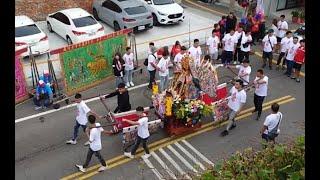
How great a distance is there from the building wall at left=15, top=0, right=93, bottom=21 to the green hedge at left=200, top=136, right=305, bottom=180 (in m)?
17.9

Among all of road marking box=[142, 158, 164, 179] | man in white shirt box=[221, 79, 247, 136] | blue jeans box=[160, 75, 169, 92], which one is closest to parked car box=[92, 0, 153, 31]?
blue jeans box=[160, 75, 169, 92]

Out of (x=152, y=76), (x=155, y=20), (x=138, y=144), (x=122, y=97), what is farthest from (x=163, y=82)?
(x=155, y=20)

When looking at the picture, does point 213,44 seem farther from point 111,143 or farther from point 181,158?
point 111,143

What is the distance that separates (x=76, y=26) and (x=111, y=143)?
823 centimetres

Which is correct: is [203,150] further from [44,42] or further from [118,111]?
[44,42]

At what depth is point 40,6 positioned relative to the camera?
843 inches

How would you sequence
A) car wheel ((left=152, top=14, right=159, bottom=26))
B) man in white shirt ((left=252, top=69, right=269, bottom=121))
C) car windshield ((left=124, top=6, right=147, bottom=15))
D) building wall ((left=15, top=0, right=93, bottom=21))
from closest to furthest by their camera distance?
man in white shirt ((left=252, top=69, right=269, bottom=121)) < car windshield ((left=124, top=6, right=147, bottom=15)) < building wall ((left=15, top=0, right=93, bottom=21)) < car wheel ((left=152, top=14, right=159, bottom=26))

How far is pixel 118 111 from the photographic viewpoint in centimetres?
1230

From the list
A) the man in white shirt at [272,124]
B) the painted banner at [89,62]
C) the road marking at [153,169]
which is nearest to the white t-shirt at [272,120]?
the man in white shirt at [272,124]

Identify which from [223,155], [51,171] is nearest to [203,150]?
[223,155]

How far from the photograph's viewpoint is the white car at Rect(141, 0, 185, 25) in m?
21.0

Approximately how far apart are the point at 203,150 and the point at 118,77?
448 centimetres

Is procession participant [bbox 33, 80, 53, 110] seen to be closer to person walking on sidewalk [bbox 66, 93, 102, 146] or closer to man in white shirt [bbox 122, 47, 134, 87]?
person walking on sidewalk [bbox 66, 93, 102, 146]

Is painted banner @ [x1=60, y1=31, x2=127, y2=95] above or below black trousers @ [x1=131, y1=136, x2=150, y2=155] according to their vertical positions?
above
